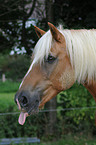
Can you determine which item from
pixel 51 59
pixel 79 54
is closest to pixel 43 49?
pixel 51 59

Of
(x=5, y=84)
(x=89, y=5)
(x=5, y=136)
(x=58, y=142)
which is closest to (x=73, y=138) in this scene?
(x=58, y=142)

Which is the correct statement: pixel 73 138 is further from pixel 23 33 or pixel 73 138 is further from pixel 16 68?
pixel 23 33

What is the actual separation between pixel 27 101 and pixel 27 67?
2.65 metres

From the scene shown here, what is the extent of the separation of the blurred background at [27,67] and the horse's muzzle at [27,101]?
8.27 ft

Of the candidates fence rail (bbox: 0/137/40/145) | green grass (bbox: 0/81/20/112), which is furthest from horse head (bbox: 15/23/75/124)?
green grass (bbox: 0/81/20/112)

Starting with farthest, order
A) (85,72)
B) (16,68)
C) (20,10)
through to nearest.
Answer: (16,68)
(20,10)
(85,72)

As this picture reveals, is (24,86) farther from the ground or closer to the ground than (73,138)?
farther from the ground

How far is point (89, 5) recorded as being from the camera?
16.5ft

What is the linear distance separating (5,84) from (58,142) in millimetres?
1927

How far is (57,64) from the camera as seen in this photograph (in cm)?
202

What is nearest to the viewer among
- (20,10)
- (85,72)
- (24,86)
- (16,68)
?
(24,86)

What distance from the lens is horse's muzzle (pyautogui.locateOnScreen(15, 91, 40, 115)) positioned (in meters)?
1.89

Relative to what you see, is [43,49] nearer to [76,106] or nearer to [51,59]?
[51,59]

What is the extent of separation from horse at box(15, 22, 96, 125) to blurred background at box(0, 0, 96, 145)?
94.8 inches
